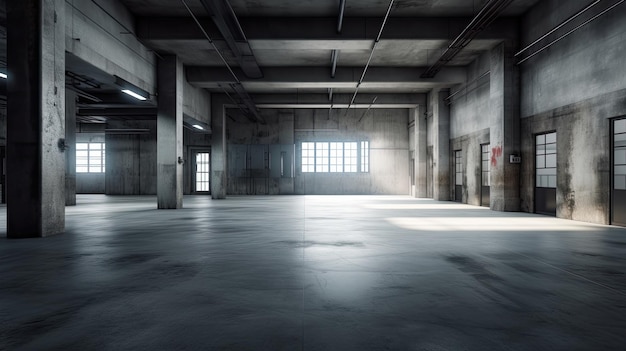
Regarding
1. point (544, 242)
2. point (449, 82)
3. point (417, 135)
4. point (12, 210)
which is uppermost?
point (449, 82)

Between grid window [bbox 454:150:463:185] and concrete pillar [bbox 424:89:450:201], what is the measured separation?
708 mm

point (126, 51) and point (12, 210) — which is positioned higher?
point (126, 51)

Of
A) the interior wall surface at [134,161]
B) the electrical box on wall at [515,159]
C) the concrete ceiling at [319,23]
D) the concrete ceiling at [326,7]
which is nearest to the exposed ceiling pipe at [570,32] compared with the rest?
the concrete ceiling at [319,23]

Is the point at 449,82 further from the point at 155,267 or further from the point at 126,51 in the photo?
the point at 155,267

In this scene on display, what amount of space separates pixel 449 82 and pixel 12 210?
20.9 metres

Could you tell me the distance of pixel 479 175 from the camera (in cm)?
2192

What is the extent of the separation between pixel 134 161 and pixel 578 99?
32.4 meters

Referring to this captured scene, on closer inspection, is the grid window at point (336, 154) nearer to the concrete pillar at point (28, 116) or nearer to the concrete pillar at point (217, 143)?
the concrete pillar at point (217, 143)

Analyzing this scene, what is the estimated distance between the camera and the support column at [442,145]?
2675 centimetres

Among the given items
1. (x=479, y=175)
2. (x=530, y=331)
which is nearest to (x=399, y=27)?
(x=479, y=175)

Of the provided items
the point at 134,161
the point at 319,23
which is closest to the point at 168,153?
the point at 319,23

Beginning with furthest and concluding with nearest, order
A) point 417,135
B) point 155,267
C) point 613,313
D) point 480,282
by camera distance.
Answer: point 417,135 < point 155,267 < point 480,282 < point 613,313

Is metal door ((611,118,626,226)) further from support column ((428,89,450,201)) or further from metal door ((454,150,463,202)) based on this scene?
support column ((428,89,450,201))

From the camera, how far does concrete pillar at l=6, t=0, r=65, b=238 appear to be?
9305 mm
